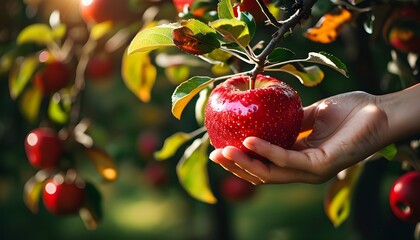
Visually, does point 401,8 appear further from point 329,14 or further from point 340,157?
point 340,157

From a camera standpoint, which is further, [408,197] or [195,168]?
[195,168]

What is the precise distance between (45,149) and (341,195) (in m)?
0.70

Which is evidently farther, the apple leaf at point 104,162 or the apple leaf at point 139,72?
the apple leaf at point 104,162

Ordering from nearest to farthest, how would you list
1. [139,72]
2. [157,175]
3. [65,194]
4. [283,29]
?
[283,29] < [139,72] < [65,194] < [157,175]

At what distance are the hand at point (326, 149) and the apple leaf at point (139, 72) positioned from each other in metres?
0.53

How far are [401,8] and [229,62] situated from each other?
39 cm

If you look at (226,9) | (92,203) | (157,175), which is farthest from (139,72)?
(157,175)

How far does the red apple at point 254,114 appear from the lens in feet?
3.36

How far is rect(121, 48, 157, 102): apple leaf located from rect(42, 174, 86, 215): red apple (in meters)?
0.29

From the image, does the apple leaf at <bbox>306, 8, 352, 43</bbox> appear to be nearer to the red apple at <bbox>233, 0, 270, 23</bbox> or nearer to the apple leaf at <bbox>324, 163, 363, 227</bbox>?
the red apple at <bbox>233, 0, 270, 23</bbox>

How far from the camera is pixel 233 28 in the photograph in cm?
96

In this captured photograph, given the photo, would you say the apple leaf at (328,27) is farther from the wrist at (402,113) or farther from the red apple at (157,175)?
the red apple at (157,175)

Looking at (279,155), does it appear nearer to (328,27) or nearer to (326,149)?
(326,149)

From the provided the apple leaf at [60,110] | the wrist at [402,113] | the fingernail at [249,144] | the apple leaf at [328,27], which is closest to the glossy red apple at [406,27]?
the apple leaf at [328,27]
